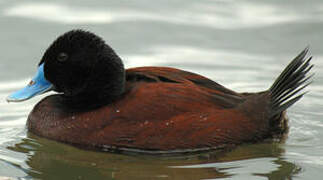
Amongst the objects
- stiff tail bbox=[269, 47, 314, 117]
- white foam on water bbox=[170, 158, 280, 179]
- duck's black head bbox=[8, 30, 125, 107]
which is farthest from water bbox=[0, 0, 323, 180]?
duck's black head bbox=[8, 30, 125, 107]

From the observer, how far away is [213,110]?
678 centimetres

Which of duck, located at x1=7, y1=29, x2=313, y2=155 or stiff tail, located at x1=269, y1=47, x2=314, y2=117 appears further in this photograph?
stiff tail, located at x1=269, y1=47, x2=314, y2=117

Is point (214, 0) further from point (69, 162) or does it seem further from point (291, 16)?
point (69, 162)

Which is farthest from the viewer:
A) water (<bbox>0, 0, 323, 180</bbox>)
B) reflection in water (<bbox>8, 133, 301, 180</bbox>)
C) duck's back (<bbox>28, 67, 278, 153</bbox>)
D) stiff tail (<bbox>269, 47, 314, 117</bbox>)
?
stiff tail (<bbox>269, 47, 314, 117</bbox>)

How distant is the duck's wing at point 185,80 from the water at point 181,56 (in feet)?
1.49

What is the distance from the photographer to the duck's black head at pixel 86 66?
6.95 metres

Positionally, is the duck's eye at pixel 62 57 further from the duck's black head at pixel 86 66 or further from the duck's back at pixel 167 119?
the duck's back at pixel 167 119

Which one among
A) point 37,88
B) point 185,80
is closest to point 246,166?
point 185,80

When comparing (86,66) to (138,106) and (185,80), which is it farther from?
(185,80)

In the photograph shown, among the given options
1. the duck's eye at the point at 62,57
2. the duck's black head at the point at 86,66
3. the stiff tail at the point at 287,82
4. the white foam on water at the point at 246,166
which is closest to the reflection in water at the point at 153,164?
the white foam on water at the point at 246,166

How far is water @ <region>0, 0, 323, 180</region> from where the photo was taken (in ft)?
21.5

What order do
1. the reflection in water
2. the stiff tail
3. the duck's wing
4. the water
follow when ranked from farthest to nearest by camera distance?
the stiff tail → the duck's wing → the water → the reflection in water

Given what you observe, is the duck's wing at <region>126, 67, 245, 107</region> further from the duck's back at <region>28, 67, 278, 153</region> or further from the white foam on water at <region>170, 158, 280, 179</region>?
the white foam on water at <region>170, 158, 280, 179</region>

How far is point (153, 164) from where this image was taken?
6598mm
